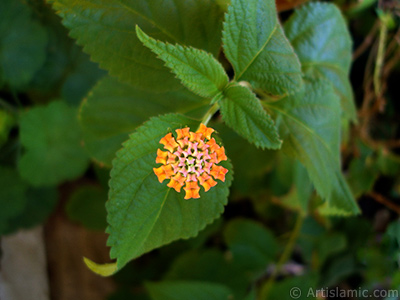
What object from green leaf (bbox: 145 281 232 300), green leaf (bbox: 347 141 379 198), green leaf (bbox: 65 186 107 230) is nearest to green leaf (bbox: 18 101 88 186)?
green leaf (bbox: 65 186 107 230)

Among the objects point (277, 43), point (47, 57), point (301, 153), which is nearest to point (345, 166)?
point (301, 153)

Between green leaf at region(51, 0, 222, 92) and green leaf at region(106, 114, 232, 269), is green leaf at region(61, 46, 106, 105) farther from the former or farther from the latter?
green leaf at region(106, 114, 232, 269)

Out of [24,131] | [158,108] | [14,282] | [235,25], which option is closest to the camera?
[235,25]

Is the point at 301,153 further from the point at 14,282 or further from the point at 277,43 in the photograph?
the point at 14,282

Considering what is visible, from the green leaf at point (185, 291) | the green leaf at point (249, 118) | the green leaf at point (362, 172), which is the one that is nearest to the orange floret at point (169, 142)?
the green leaf at point (249, 118)

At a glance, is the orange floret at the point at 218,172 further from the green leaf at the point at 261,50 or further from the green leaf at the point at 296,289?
the green leaf at the point at 296,289

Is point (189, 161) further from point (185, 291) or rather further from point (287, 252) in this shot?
point (287, 252)

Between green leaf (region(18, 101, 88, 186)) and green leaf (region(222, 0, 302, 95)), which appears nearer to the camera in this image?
green leaf (region(222, 0, 302, 95))
